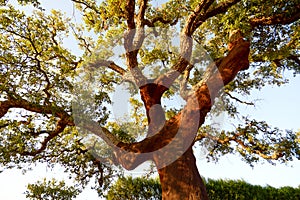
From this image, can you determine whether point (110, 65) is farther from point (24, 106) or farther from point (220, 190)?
point (220, 190)

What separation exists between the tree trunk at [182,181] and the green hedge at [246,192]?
4946 millimetres

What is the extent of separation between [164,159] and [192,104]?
175 cm

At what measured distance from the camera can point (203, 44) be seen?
11531 millimetres

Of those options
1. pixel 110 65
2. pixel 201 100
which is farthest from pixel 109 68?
pixel 201 100

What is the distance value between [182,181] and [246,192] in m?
5.95

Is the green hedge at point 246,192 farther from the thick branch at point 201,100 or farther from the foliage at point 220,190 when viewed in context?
the thick branch at point 201,100

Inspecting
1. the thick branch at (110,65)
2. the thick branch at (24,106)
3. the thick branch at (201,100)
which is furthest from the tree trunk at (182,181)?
the thick branch at (110,65)

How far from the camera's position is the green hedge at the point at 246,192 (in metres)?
11.0

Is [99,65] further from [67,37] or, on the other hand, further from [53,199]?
[53,199]

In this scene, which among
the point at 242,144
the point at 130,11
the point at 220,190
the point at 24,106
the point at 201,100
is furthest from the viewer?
the point at 220,190

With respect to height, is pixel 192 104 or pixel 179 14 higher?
pixel 179 14

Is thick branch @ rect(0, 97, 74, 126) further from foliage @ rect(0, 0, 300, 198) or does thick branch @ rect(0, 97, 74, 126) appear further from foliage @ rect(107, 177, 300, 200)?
foliage @ rect(107, 177, 300, 200)

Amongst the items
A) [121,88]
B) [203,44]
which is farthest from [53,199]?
[203,44]

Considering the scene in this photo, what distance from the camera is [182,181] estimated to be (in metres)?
6.60
